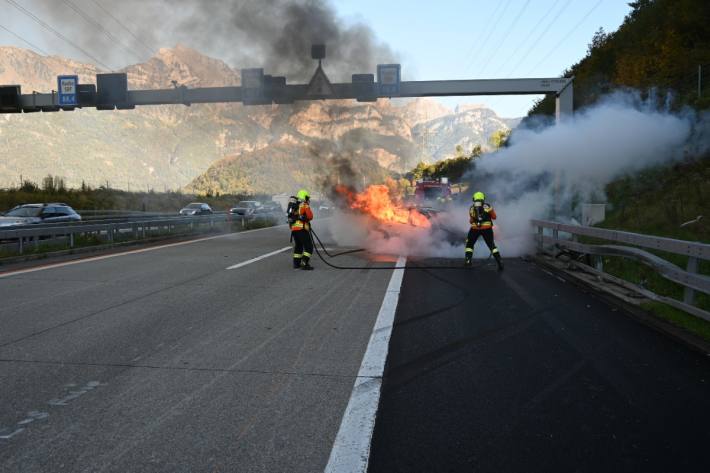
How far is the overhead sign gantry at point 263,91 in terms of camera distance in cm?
2262

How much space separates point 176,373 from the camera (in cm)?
439

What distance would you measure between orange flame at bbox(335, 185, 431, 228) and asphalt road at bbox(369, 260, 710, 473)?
10190mm

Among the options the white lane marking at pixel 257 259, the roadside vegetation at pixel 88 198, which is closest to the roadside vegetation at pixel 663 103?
the white lane marking at pixel 257 259

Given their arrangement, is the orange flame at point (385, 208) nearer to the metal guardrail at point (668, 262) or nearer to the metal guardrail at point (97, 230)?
the metal guardrail at point (668, 262)

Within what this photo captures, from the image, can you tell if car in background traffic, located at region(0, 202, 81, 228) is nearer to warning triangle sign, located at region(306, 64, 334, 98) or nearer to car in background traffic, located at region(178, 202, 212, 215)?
warning triangle sign, located at region(306, 64, 334, 98)

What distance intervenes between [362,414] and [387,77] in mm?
Result: 22055

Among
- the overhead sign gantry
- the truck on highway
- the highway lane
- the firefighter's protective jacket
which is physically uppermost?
the overhead sign gantry

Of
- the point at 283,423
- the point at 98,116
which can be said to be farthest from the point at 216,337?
the point at 98,116

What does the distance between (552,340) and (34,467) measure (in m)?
4.61

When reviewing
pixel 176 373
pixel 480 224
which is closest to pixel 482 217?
pixel 480 224

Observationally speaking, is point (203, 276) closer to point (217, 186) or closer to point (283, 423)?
point (283, 423)

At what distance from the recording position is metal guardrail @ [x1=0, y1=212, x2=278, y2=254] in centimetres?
1343

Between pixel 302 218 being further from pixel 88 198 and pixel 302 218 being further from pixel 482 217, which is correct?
pixel 88 198

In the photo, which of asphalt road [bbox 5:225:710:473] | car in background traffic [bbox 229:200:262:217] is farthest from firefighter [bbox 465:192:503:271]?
car in background traffic [bbox 229:200:262:217]
